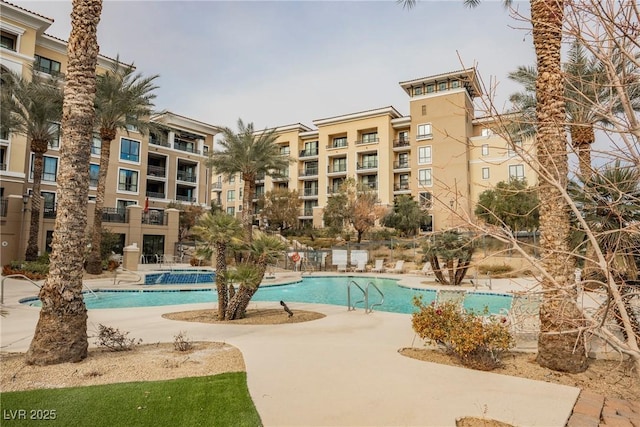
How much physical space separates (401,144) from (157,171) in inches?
1059

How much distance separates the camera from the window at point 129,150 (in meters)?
37.5

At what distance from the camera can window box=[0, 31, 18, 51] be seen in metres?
27.4

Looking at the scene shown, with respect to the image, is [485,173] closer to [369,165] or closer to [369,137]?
[369,165]

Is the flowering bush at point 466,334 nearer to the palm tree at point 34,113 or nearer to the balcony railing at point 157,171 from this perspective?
the palm tree at point 34,113

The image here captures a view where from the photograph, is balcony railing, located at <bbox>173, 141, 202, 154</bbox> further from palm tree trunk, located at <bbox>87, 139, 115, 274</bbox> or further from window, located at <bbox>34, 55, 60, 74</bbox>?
palm tree trunk, located at <bbox>87, 139, 115, 274</bbox>

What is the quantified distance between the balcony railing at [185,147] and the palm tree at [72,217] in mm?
39471

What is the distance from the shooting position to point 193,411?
4.00m

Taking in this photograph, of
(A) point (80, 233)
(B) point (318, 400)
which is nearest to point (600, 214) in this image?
(B) point (318, 400)

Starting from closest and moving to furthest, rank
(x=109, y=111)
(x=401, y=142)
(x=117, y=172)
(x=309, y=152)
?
(x=109, y=111) → (x=117, y=172) → (x=401, y=142) → (x=309, y=152)

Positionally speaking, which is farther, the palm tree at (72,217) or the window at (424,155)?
the window at (424,155)

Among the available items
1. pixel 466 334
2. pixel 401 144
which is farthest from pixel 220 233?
Answer: pixel 401 144

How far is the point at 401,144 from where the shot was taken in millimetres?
44156

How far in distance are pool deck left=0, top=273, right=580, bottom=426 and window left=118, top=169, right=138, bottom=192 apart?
3124cm

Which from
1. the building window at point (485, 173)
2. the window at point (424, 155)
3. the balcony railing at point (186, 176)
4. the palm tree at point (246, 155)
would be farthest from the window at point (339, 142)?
the palm tree at point (246, 155)
